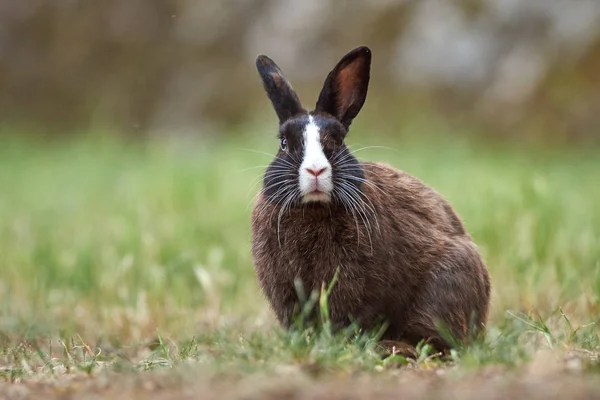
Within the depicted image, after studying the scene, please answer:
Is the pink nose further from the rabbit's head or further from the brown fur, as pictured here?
the brown fur

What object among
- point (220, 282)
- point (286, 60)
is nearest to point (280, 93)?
point (220, 282)

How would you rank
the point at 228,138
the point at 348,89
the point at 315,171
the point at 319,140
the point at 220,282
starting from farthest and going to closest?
the point at 228,138 → the point at 220,282 → the point at 348,89 → the point at 319,140 → the point at 315,171

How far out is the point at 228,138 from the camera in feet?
42.7

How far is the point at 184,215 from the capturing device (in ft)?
24.5

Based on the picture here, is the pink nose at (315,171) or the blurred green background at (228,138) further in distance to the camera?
the blurred green background at (228,138)

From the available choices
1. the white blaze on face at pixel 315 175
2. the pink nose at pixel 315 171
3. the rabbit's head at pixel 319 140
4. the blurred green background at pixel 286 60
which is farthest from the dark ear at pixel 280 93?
the blurred green background at pixel 286 60

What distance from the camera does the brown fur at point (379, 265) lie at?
4.20m

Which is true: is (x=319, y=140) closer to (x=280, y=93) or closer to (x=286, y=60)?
(x=280, y=93)

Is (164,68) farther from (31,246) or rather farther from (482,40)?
(31,246)

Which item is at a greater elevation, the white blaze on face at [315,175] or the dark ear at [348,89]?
the dark ear at [348,89]

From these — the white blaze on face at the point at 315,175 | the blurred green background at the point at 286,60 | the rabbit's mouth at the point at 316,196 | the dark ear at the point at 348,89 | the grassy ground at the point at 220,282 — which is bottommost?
the grassy ground at the point at 220,282

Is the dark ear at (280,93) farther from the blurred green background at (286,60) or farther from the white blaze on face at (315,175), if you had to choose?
the blurred green background at (286,60)

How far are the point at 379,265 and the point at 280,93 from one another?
0.87 m

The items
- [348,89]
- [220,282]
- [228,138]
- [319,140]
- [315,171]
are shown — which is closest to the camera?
[315,171]
